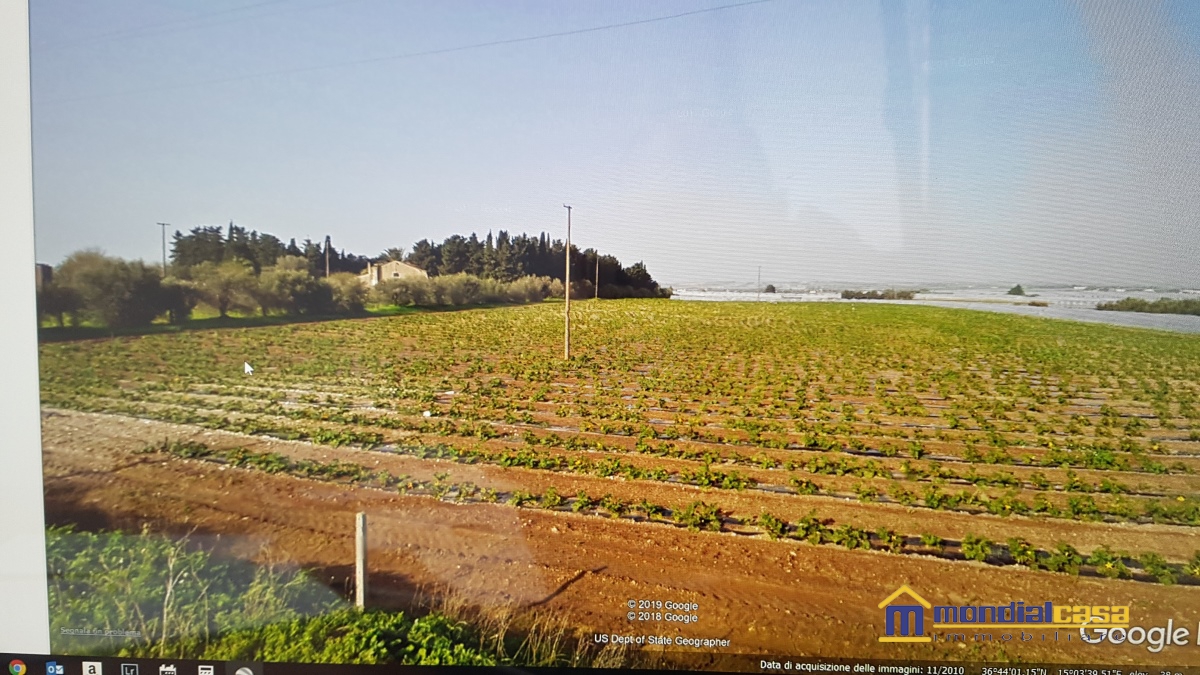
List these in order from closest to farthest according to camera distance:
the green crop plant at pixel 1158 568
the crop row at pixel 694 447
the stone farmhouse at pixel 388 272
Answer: the green crop plant at pixel 1158 568, the crop row at pixel 694 447, the stone farmhouse at pixel 388 272

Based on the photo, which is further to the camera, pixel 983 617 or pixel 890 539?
pixel 890 539

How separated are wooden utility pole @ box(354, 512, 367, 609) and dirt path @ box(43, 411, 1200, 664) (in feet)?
0.19

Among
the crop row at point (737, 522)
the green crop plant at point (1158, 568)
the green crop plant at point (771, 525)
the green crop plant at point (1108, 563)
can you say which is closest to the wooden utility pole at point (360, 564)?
the crop row at point (737, 522)

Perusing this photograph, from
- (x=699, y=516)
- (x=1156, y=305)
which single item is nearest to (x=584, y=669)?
(x=699, y=516)

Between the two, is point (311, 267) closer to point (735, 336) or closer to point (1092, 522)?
point (735, 336)

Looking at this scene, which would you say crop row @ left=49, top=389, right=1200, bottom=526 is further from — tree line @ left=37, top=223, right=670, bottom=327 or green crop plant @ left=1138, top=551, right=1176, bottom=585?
tree line @ left=37, top=223, right=670, bottom=327

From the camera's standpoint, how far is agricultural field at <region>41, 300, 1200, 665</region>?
1.83 metres

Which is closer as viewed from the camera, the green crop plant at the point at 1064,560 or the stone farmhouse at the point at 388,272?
the green crop plant at the point at 1064,560

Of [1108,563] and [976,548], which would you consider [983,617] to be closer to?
[976,548]

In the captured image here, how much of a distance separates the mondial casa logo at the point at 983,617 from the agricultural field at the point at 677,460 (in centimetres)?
5

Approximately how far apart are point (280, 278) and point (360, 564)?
47.3 inches

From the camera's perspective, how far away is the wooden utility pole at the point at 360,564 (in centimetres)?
189

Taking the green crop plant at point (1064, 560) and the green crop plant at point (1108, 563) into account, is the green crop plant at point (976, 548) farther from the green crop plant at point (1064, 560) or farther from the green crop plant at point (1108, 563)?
the green crop plant at point (1108, 563)

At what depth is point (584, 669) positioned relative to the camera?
183cm
